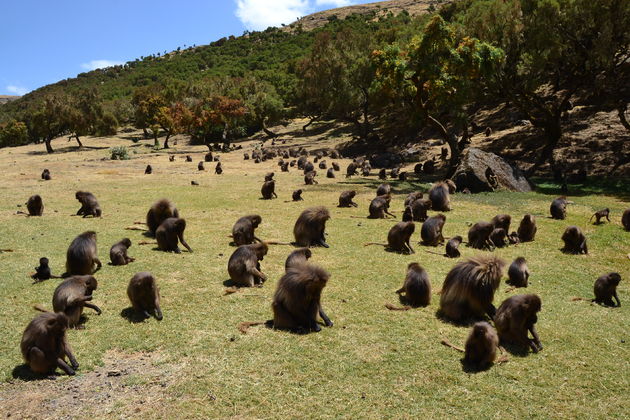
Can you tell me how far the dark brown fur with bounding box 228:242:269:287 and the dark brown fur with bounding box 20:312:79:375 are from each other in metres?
4.10

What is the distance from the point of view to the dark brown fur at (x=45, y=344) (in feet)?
21.2

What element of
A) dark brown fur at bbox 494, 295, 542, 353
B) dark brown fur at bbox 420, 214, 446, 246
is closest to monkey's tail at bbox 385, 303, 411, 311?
dark brown fur at bbox 494, 295, 542, 353

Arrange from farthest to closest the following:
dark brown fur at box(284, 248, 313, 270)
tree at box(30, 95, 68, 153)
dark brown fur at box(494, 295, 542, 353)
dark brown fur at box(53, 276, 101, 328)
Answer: tree at box(30, 95, 68, 153) → dark brown fur at box(284, 248, 313, 270) → dark brown fur at box(53, 276, 101, 328) → dark brown fur at box(494, 295, 542, 353)

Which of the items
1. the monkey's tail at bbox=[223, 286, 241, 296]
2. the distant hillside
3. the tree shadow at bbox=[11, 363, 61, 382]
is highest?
the distant hillside

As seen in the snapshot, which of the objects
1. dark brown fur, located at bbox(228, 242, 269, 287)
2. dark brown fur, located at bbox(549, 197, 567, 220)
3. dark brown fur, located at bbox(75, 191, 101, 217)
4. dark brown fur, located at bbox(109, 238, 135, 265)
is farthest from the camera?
dark brown fur, located at bbox(75, 191, 101, 217)

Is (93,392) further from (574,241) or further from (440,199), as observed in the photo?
(440,199)

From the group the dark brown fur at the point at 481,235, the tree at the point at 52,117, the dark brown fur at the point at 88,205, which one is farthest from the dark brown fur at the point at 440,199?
the tree at the point at 52,117

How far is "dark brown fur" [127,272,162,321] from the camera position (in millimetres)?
8586

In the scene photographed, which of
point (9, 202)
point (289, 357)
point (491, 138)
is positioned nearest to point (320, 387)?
point (289, 357)

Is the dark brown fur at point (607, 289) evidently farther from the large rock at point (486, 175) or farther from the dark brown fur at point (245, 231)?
the large rock at point (486, 175)

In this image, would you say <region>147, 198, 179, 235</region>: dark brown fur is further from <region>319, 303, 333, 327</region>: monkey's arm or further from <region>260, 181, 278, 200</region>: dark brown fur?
<region>260, 181, 278, 200</region>: dark brown fur

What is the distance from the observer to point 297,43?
13112 cm

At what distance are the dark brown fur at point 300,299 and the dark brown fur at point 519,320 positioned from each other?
117 inches

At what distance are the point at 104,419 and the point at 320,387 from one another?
9.21 ft
